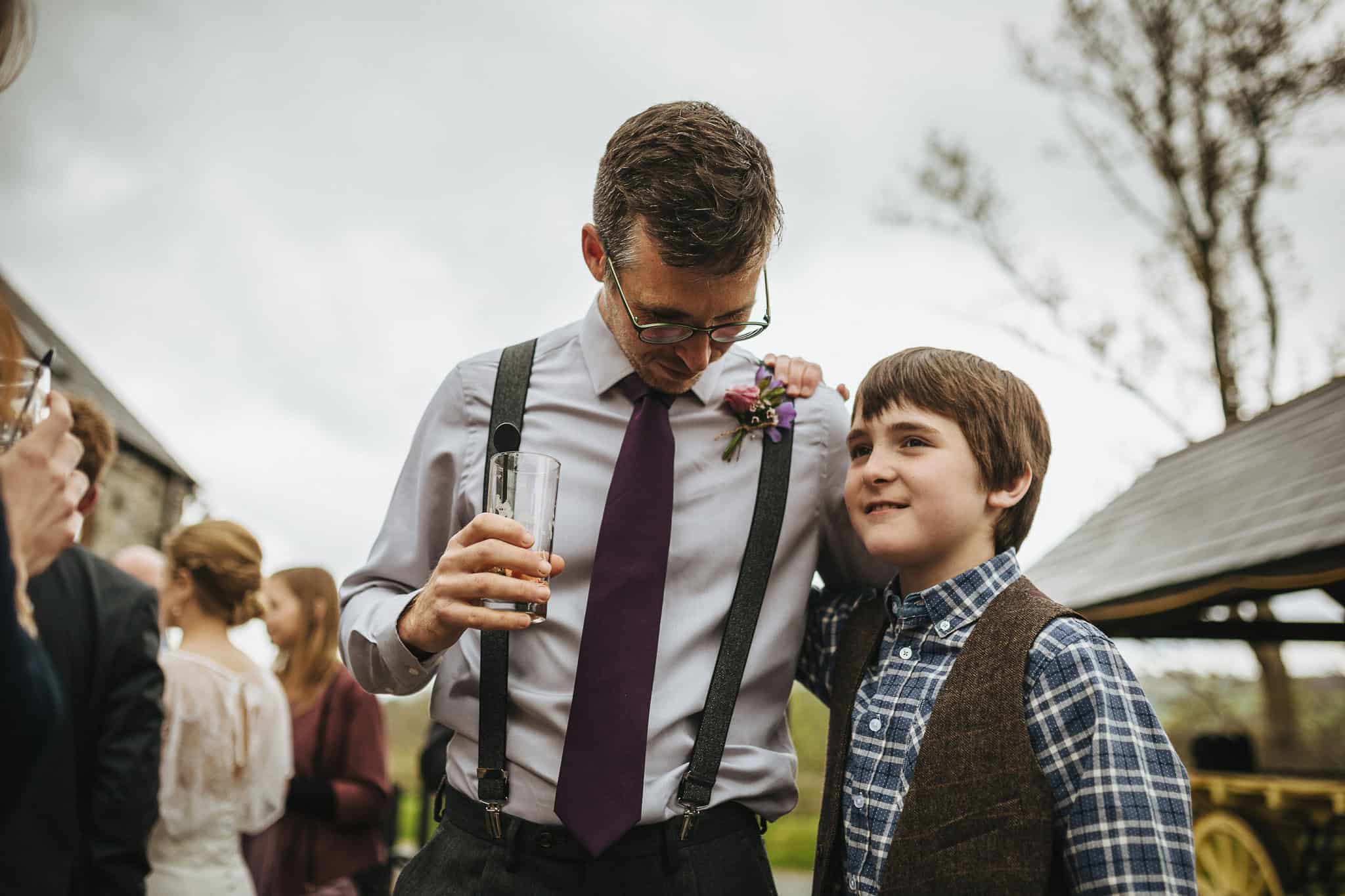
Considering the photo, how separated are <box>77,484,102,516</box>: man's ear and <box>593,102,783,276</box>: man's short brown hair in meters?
Answer: 1.03

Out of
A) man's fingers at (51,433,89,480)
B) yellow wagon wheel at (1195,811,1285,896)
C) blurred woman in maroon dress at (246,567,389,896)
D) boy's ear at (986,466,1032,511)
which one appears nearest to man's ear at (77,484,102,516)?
man's fingers at (51,433,89,480)

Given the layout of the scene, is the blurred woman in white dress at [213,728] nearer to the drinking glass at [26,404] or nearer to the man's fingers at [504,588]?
the drinking glass at [26,404]

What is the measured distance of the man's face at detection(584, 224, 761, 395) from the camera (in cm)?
181

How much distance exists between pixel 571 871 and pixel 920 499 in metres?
0.87

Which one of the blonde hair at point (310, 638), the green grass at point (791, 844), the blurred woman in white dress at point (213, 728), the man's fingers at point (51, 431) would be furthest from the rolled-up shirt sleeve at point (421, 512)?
the green grass at point (791, 844)

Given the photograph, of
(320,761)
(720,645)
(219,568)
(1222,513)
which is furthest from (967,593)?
(1222,513)

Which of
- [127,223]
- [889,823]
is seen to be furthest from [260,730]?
[127,223]

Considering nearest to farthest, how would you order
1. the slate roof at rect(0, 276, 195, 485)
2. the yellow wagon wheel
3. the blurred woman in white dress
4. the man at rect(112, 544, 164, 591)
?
the blurred woman in white dress, the man at rect(112, 544, 164, 591), the yellow wagon wheel, the slate roof at rect(0, 276, 195, 485)

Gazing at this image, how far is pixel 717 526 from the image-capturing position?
188 cm

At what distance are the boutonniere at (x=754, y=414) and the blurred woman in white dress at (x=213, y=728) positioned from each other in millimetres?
2620

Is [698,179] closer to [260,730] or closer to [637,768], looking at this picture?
[637,768]

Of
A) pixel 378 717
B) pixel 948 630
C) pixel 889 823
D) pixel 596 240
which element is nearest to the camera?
pixel 889 823

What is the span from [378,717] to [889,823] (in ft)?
11.5

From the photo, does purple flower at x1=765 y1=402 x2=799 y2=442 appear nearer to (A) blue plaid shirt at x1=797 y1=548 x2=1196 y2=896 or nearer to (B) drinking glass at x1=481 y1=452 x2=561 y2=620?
(A) blue plaid shirt at x1=797 y1=548 x2=1196 y2=896
